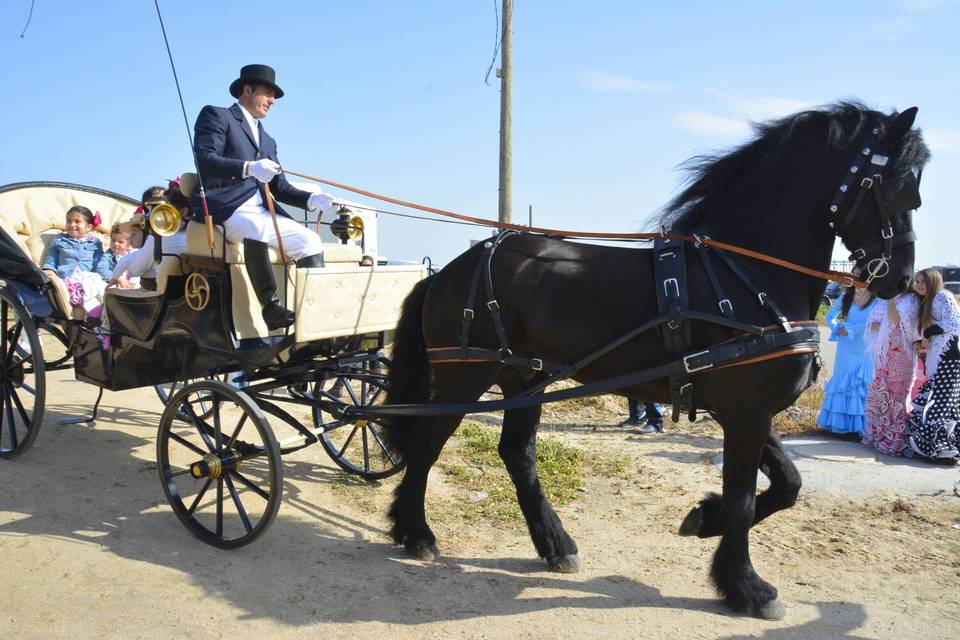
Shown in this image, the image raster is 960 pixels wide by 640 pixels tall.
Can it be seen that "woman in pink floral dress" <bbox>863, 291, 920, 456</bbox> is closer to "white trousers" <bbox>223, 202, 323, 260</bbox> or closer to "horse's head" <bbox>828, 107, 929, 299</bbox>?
"horse's head" <bbox>828, 107, 929, 299</bbox>

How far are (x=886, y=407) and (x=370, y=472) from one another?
15.2 ft

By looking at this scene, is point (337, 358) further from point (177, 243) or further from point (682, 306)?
point (682, 306)

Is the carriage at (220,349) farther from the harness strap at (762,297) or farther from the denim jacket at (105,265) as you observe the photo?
the harness strap at (762,297)

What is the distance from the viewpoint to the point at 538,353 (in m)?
4.00

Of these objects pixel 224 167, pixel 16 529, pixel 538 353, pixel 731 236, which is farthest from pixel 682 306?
pixel 16 529

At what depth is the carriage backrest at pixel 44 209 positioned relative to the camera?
273 inches

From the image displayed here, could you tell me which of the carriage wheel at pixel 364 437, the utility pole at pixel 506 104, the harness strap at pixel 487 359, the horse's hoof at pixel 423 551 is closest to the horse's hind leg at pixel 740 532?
the harness strap at pixel 487 359

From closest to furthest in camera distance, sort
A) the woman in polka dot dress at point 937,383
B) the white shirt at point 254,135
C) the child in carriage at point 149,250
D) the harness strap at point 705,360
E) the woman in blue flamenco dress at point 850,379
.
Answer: the harness strap at point 705,360 → the white shirt at point 254,135 → the child in carriage at point 149,250 → the woman in polka dot dress at point 937,383 → the woman in blue flamenco dress at point 850,379

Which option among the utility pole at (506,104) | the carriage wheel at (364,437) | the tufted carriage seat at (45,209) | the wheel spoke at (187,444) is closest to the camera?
the wheel spoke at (187,444)

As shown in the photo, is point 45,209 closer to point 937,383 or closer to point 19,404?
point 19,404

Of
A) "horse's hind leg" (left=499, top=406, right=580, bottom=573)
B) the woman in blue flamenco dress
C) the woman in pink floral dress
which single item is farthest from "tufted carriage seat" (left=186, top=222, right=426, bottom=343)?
the woman in pink floral dress

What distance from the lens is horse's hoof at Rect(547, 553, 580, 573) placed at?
4.10m

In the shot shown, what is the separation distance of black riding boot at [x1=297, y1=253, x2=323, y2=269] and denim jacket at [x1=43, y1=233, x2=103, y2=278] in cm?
287

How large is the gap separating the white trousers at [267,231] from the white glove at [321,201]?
188 millimetres
